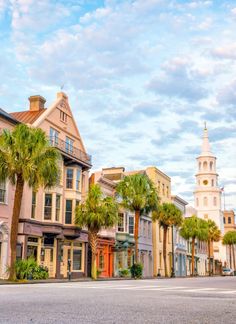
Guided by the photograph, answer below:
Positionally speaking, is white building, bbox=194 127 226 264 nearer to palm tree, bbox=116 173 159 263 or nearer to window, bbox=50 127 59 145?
palm tree, bbox=116 173 159 263

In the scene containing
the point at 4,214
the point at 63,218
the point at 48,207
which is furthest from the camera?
the point at 63,218

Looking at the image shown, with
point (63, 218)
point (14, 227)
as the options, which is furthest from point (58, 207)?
point (14, 227)

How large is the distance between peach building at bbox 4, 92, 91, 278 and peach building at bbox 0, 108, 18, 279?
0.66 meters

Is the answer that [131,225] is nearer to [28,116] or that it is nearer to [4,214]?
[28,116]

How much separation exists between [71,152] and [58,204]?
235 inches

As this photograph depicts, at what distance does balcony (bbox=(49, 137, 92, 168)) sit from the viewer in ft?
138

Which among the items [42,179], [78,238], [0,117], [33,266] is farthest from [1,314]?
[78,238]

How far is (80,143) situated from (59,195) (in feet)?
27.3

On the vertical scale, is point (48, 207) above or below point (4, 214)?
above

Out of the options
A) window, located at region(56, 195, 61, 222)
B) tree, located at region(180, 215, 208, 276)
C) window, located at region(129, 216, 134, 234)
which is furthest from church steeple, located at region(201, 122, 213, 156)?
window, located at region(56, 195, 61, 222)

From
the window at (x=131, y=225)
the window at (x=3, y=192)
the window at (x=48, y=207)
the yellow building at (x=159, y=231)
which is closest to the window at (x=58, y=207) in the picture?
the window at (x=48, y=207)

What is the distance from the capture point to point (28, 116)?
4306cm

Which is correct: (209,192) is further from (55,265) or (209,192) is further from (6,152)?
Answer: (6,152)

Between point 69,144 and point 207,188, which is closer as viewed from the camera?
point 69,144
